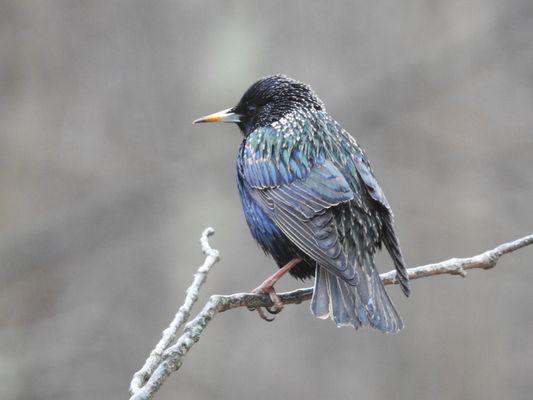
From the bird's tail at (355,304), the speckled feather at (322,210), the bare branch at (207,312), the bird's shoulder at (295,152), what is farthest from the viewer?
the bird's shoulder at (295,152)

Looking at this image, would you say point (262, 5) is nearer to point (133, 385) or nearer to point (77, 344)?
point (77, 344)

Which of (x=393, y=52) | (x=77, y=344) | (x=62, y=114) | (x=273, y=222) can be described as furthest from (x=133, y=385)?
(x=393, y=52)

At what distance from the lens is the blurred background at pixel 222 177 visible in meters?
9.83

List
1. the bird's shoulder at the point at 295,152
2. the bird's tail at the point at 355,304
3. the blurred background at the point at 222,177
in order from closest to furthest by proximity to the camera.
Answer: the bird's tail at the point at 355,304, the bird's shoulder at the point at 295,152, the blurred background at the point at 222,177

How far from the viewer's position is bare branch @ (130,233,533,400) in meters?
3.09

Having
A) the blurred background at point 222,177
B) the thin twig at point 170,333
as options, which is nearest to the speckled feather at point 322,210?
the thin twig at point 170,333

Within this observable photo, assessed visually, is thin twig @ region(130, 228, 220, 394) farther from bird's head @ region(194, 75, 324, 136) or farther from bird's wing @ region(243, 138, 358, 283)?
bird's head @ region(194, 75, 324, 136)

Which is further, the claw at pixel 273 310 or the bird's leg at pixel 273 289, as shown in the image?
the claw at pixel 273 310

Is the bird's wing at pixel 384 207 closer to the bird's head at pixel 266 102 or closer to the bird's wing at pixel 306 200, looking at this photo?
the bird's wing at pixel 306 200

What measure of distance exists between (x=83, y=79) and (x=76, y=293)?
95.2 inches

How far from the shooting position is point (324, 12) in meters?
12.2

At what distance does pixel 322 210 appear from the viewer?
5035 millimetres

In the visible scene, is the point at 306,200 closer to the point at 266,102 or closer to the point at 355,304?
the point at 355,304

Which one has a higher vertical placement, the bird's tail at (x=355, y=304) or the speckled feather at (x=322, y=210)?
the speckled feather at (x=322, y=210)
